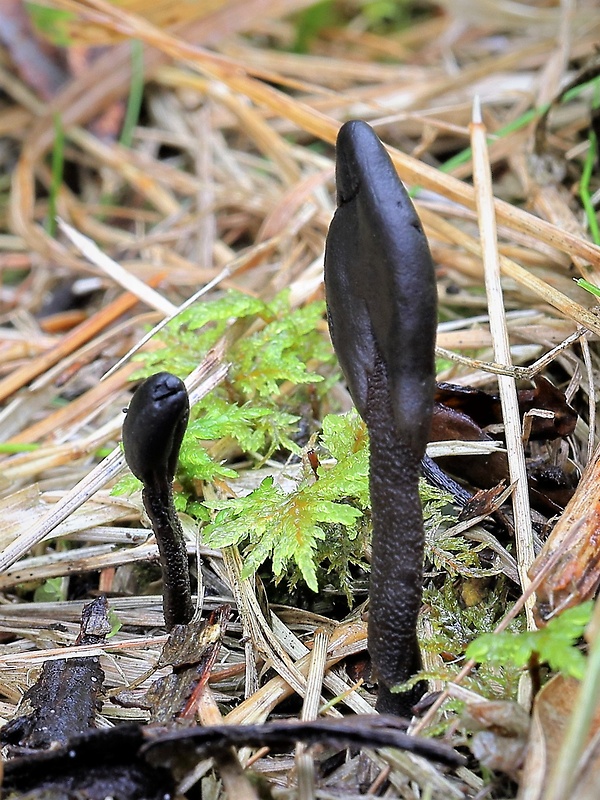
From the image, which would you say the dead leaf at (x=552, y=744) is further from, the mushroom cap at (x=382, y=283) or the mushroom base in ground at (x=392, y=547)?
the mushroom cap at (x=382, y=283)

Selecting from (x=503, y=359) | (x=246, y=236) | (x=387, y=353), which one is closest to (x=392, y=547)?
(x=387, y=353)

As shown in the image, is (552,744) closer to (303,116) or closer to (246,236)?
(303,116)

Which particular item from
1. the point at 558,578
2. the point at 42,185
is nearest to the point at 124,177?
the point at 42,185

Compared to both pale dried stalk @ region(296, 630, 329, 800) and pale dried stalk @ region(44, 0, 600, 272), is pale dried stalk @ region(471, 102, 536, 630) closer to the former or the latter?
pale dried stalk @ region(44, 0, 600, 272)

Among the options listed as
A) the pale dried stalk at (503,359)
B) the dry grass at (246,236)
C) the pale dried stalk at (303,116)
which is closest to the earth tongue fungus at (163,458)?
the dry grass at (246,236)

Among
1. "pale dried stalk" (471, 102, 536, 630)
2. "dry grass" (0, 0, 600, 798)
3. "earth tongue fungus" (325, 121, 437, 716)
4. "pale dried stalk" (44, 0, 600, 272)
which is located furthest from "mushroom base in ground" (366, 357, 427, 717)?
"pale dried stalk" (44, 0, 600, 272)
